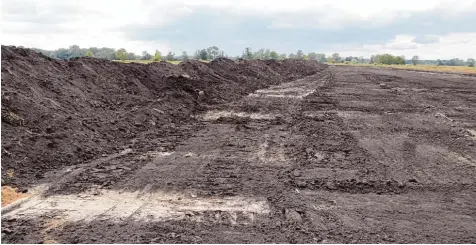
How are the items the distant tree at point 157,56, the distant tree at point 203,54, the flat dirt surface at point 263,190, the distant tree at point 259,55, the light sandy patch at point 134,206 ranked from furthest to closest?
the distant tree at point 259,55 → the distant tree at point 203,54 → the distant tree at point 157,56 → the light sandy patch at point 134,206 → the flat dirt surface at point 263,190

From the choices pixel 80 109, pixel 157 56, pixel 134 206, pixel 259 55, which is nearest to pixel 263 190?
pixel 134 206

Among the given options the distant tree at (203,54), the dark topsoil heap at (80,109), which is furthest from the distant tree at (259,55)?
the dark topsoil heap at (80,109)

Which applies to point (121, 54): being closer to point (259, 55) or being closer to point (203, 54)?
point (203, 54)

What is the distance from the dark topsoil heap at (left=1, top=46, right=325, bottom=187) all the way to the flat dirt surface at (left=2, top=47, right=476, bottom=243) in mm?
390

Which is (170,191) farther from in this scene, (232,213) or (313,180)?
(313,180)

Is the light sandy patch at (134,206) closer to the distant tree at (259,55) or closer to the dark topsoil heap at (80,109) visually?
the dark topsoil heap at (80,109)

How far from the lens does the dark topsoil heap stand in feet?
24.5

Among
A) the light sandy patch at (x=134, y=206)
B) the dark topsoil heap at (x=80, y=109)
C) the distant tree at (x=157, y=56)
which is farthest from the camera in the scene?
the distant tree at (x=157, y=56)

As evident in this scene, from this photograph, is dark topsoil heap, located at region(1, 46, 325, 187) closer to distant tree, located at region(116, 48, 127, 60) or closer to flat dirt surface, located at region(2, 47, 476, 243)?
flat dirt surface, located at region(2, 47, 476, 243)

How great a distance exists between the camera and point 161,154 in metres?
8.28

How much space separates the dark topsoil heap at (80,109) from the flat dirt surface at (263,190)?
39 cm

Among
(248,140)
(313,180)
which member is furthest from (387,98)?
(313,180)

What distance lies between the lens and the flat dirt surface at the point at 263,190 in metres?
4.79

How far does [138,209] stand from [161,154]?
292cm
